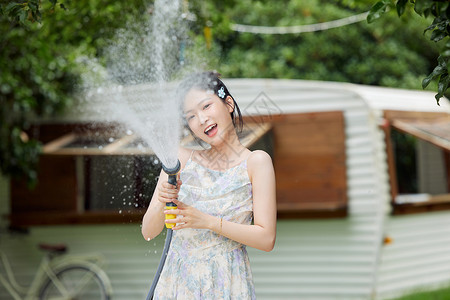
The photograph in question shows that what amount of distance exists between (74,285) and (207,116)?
14.7 feet

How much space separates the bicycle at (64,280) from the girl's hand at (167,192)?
416 centimetres

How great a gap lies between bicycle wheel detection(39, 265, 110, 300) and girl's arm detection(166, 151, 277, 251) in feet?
13.6

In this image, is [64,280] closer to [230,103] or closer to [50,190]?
[50,190]

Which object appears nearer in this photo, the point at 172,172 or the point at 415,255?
the point at 172,172

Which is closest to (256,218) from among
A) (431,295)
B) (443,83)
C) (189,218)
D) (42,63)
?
(189,218)

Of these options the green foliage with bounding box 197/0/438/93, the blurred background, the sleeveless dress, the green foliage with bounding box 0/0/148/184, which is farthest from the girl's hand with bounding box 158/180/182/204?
the green foliage with bounding box 197/0/438/93

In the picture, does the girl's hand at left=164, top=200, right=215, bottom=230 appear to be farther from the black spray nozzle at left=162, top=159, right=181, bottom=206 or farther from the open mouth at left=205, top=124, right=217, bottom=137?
the open mouth at left=205, top=124, right=217, bottom=137

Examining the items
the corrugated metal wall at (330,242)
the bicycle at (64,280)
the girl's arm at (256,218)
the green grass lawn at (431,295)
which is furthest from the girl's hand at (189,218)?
the green grass lawn at (431,295)

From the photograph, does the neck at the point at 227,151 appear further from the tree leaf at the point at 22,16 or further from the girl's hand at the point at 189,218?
the tree leaf at the point at 22,16

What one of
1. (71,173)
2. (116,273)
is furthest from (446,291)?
(71,173)

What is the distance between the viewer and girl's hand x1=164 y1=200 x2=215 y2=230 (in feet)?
7.40

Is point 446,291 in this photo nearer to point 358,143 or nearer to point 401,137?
point 358,143

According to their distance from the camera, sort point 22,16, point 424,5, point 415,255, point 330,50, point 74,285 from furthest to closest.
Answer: point 330,50 → point 415,255 → point 74,285 → point 22,16 → point 424,5

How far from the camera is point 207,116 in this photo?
244 centimetres
